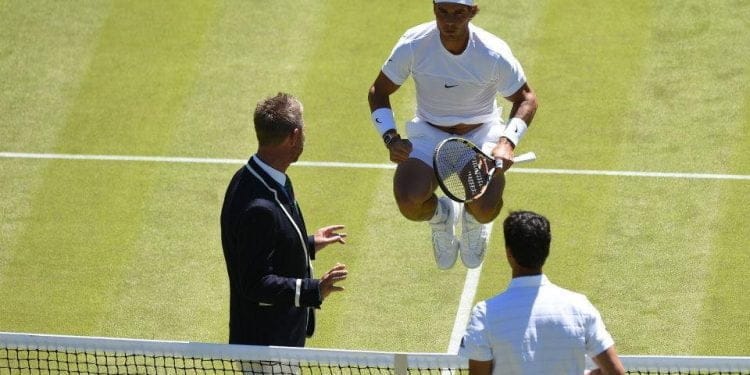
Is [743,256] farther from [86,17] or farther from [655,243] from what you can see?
[86,17]

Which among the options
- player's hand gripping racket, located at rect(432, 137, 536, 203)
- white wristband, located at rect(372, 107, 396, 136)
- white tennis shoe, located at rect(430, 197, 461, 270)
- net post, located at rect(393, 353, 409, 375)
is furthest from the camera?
white tennis shoe, located at rect(430, 197, 461, 270)

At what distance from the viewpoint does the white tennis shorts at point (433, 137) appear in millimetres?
10289

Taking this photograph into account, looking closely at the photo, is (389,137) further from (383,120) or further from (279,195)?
(279,195)

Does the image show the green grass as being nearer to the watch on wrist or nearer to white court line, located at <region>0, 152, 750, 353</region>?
white court line, located at <region>0, 152, 750, 353</region>

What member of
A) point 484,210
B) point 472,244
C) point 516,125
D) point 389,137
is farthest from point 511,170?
point 389,137

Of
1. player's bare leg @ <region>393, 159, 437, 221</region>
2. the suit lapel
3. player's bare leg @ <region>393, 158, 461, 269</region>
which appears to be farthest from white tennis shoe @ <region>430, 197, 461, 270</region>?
the suit lapel

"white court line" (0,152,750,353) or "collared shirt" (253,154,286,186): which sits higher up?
"collared shirt" (253,154,286,186)

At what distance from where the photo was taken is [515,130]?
388 inches

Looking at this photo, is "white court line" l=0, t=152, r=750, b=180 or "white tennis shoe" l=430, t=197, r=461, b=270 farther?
"white court line" l=0, t=152, r=750, b=180

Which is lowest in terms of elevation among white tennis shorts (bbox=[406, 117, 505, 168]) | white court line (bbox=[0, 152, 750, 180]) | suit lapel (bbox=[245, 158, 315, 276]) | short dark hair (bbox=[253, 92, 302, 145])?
white court line (bbox=[0, 152, 750, 180])

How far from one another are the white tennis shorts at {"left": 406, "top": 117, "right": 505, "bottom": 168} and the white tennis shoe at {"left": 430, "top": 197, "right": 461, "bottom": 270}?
1.51 ft

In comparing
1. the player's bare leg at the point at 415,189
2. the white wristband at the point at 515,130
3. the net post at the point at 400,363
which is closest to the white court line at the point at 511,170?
the player's bare leg at the point at 415,189

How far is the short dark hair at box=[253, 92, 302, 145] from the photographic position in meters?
8.02

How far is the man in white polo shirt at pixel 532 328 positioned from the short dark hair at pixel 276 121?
1785 millimetres
